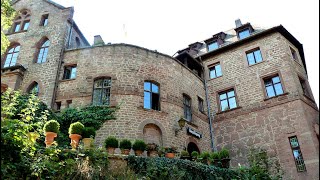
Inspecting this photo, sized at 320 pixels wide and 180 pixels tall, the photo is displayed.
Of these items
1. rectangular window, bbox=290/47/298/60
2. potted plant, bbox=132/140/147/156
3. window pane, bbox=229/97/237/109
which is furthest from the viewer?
rectangular window, bbox=290/47/298/60

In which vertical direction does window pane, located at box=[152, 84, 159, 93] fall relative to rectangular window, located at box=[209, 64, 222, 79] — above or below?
below

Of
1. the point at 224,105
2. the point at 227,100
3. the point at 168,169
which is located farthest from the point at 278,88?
the point at 168,169

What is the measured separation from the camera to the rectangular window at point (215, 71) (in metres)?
20.1

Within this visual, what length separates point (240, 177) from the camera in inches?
494

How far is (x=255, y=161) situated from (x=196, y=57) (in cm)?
873

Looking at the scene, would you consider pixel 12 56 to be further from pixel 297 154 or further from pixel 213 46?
pixel 297 154

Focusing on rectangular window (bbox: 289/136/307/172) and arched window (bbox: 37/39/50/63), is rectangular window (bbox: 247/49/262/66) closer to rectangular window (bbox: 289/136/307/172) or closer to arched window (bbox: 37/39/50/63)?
rectangular window (bbox: 289/136/307/172)

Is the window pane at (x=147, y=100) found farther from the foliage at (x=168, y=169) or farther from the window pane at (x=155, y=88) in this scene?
the foliage at (x=168, y=169)

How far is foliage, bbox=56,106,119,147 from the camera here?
1378 cm

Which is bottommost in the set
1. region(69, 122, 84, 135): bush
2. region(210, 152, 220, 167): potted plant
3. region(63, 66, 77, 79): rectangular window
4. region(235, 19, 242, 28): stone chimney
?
region(210, 152, 220, 167): potted plant

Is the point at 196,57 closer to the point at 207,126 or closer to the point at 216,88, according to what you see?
the point at 216,88

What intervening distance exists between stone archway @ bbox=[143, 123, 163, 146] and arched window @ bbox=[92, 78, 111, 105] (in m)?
2.44

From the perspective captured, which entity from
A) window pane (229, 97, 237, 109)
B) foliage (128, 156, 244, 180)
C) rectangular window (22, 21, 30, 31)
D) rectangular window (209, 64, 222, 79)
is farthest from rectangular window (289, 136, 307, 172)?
rectangular window (22, 21, 30, 31)

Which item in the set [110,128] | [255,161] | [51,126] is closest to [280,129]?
[255,161]
